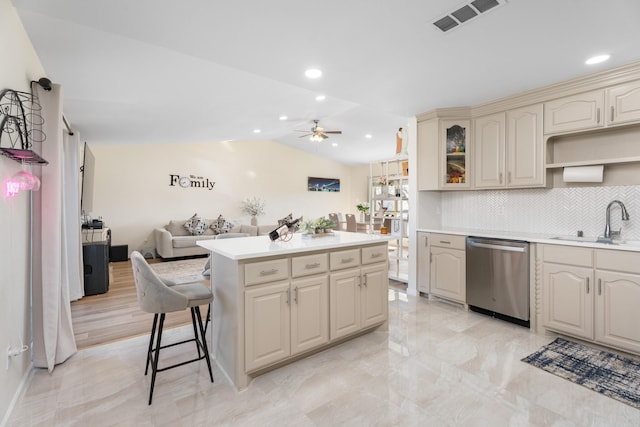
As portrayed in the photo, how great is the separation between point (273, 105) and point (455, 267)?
3371mm

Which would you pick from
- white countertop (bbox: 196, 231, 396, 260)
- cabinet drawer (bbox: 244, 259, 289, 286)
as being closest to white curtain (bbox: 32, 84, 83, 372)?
white countertop (bbox: 196, 231, 396, 260)

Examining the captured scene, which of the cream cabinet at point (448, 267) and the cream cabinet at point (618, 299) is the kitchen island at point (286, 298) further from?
the cream cabinet at point (618, 299)

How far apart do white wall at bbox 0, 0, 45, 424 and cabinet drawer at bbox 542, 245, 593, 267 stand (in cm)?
401

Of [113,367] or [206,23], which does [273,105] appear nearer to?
[206,23]

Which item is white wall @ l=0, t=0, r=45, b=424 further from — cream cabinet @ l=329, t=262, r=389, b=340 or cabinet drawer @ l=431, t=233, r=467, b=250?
cabinet drawer @ l=431, t=233, r=467, b=250

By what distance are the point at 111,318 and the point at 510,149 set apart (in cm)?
472

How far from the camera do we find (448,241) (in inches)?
145

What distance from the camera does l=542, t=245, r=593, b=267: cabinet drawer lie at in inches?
103

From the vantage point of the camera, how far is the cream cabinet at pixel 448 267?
3.56m

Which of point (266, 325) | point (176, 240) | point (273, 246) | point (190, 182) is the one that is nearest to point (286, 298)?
point (266, 325)

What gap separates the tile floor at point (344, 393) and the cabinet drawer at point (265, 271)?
722 millimetres

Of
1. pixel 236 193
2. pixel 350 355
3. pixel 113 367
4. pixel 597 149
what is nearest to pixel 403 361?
pixel 350 355

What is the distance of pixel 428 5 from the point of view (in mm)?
1753

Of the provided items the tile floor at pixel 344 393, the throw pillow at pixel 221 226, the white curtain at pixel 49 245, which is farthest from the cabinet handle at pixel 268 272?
the throw pillow at pixel 221 226
